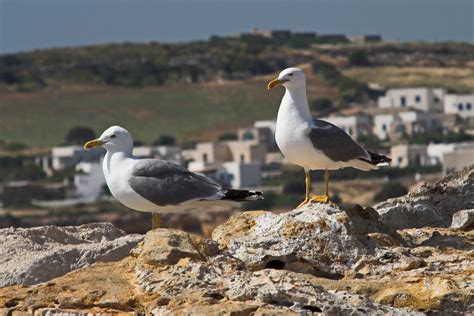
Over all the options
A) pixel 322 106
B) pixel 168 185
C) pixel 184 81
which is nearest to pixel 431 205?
pixel 168 185

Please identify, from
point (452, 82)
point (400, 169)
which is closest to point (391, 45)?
point (452, 82)

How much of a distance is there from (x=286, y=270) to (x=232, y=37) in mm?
181401

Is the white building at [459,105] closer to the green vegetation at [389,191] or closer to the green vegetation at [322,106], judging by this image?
the green vegetation at [322,106]

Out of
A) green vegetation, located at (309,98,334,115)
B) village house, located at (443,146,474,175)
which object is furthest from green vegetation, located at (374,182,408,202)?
green vegetation, located at (309,98,334,115)

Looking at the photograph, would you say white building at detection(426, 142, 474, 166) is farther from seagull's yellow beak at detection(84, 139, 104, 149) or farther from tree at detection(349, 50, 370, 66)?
seagull's yellow beak at detection(84, 139, 104, 149)

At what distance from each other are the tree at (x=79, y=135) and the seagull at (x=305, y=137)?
115 meters

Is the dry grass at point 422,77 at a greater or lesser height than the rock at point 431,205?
greater

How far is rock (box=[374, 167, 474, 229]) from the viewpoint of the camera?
12742mm

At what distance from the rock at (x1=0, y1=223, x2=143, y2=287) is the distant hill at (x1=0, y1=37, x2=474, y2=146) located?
11896cm

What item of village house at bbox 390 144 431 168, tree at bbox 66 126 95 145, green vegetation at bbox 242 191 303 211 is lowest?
green vegetation at bbox 242 191 303 211

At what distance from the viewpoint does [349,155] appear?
13.4 meters

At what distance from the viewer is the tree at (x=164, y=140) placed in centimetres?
12912

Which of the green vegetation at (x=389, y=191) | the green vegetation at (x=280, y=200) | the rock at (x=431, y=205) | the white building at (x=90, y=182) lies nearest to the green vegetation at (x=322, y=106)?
the white building at (x=90, y=182)

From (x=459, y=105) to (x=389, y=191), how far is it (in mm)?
53950
